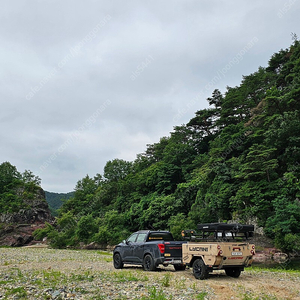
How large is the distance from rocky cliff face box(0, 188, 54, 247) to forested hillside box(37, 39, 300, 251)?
7751 millimetres

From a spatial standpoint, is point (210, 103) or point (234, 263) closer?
point (234, 263)

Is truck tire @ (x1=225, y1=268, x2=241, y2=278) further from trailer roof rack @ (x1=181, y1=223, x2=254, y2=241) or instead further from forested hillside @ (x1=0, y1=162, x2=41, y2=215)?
forested hillside @ (x1=0, y1=162, x2=41, y2=215)

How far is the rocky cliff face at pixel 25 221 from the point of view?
6134 cm

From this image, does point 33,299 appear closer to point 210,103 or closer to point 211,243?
point 211,243

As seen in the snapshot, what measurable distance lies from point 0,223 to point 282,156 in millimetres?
66485

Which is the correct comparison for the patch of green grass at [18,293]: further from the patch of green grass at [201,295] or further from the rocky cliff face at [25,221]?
the rocky cliff face at [25,221]

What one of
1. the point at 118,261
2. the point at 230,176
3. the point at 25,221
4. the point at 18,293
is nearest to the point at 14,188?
the point at 25,221

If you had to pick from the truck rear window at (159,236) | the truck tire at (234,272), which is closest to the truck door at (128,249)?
the truck rear window at (159,236)

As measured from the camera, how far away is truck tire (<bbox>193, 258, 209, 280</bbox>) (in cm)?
1031

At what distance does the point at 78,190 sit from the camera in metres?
87.5

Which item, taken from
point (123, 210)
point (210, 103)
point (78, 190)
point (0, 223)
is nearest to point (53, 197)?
point (78, 190)

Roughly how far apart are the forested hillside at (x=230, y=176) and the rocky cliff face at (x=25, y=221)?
7751 millimetres

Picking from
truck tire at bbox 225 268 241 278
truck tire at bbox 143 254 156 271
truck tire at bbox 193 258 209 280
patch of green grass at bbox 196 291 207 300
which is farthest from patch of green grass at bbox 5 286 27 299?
truck tire at bbox 225 268 241 278

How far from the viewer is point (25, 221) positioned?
73.2 m
